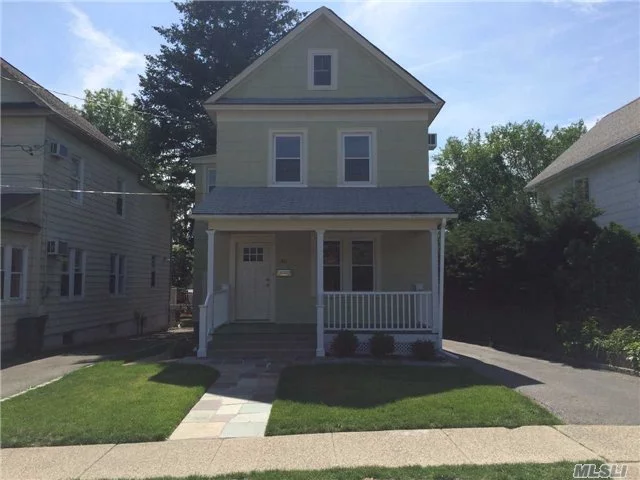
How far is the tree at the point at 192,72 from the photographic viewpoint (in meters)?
27.9

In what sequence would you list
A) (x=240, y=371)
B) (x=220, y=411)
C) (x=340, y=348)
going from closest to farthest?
(x=220, y=411) < (x=240, y=371) < (x=340, y=348)

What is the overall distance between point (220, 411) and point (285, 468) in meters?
2.53

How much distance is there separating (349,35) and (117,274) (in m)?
12.5

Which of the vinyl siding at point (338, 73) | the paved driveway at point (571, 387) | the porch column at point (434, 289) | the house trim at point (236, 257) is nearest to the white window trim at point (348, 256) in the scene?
the house trim at point (236, 257)

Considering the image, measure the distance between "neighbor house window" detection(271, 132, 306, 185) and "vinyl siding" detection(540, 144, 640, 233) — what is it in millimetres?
8744

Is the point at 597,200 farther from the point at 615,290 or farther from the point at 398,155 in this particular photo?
the point at 398,155

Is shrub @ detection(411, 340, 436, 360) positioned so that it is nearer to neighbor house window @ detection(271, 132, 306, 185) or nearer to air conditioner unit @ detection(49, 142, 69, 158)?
neighbor house window @ detection(271, 132, 306, 185)

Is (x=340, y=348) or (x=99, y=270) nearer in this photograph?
(x=340, y=348)

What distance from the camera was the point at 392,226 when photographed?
12164 mm

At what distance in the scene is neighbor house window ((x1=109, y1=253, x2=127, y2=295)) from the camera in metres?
20.1

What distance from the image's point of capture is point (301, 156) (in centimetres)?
1448

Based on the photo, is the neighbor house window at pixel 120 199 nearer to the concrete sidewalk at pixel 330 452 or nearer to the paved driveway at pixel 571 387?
the paved driveway at pixel 571 387

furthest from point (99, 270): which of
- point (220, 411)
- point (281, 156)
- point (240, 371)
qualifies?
point (220, 411)

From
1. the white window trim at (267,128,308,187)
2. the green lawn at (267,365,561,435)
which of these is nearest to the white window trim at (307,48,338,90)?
the white window trim at (267,128,308,187)
